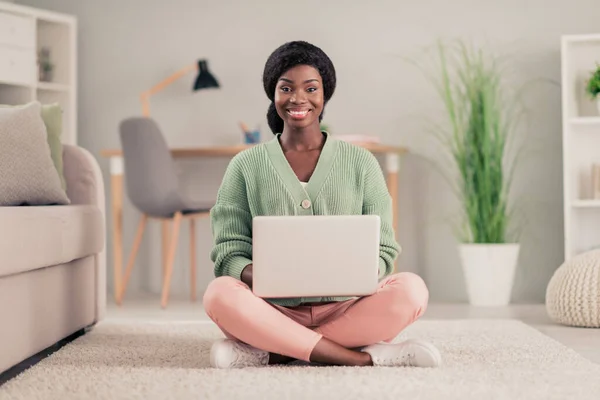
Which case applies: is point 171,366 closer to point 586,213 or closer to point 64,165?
point 64,165

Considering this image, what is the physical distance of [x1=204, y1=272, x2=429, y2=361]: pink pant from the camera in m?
2.24

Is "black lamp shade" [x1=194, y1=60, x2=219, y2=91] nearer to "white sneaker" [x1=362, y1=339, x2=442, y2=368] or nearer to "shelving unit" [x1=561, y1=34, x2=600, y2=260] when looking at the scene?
"shelving unit" [x1=561, y1=34, x2=600, y2=260]

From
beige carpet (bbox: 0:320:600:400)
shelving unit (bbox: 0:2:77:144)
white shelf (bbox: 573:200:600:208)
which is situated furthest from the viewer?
shelving unit (bbox: 0:2:77:144)

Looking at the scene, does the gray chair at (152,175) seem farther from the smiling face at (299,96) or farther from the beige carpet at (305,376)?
the smiling face at (299,96)

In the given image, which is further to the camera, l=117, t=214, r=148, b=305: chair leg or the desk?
l=117, t=214, r=148, b=305: chair leg

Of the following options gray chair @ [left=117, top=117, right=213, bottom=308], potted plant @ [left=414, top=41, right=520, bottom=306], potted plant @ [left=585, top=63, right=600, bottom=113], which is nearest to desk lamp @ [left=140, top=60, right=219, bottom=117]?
gray chair @ [left=117, top=117, right=213, bottom=308]

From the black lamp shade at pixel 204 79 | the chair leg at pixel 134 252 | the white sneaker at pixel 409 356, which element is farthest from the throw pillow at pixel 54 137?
the black lamp shade at pixel 204 79

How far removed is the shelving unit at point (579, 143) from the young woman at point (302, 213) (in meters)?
2.16

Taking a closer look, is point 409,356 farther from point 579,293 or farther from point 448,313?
point 448,313

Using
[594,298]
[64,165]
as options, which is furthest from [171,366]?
[594,298]

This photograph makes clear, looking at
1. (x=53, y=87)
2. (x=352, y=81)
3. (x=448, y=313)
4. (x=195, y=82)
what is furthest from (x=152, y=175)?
(x=448, y=313)

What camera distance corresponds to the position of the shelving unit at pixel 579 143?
441cm

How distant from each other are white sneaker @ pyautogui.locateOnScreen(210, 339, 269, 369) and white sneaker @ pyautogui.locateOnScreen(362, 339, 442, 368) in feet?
0.90

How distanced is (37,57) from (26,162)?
219cm
